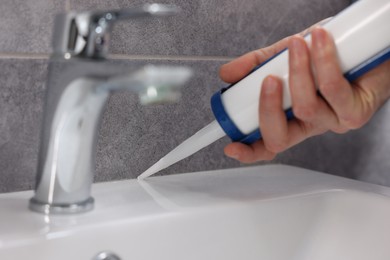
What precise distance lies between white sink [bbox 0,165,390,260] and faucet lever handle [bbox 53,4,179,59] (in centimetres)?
13

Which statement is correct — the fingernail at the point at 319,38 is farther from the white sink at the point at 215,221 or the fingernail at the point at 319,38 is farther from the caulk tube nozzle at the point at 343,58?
the white sink at the point at 215,221

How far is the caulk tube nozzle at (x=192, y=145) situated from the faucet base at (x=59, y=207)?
4.3 inches

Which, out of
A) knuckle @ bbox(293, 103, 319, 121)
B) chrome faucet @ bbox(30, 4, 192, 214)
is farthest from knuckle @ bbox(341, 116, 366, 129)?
chrome faucet @ bbox(30, 4, 192, 214)

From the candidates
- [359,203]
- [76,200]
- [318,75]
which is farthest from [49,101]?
[359,203]

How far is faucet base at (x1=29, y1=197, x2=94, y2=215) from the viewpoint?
1.38ft

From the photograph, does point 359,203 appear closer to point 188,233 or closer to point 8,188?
point 188,233

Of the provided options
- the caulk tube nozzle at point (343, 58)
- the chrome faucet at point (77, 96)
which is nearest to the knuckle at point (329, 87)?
the caulk tube nozzle at point (343, 58)

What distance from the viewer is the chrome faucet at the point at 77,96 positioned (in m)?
0.34

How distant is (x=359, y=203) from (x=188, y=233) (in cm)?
19

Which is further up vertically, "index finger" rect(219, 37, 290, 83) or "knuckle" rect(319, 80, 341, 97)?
"index finger" rect(219, 37, 290, 83)

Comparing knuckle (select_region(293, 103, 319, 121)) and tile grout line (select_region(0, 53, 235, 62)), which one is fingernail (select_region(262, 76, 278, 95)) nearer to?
knuckle (select_region(293, 103, 319, 121))

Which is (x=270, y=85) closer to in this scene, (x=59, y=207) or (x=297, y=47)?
(x=297, y=47)

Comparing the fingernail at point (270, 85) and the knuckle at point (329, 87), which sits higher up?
the fingernail at point (270, 85)

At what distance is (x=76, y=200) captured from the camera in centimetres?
42
